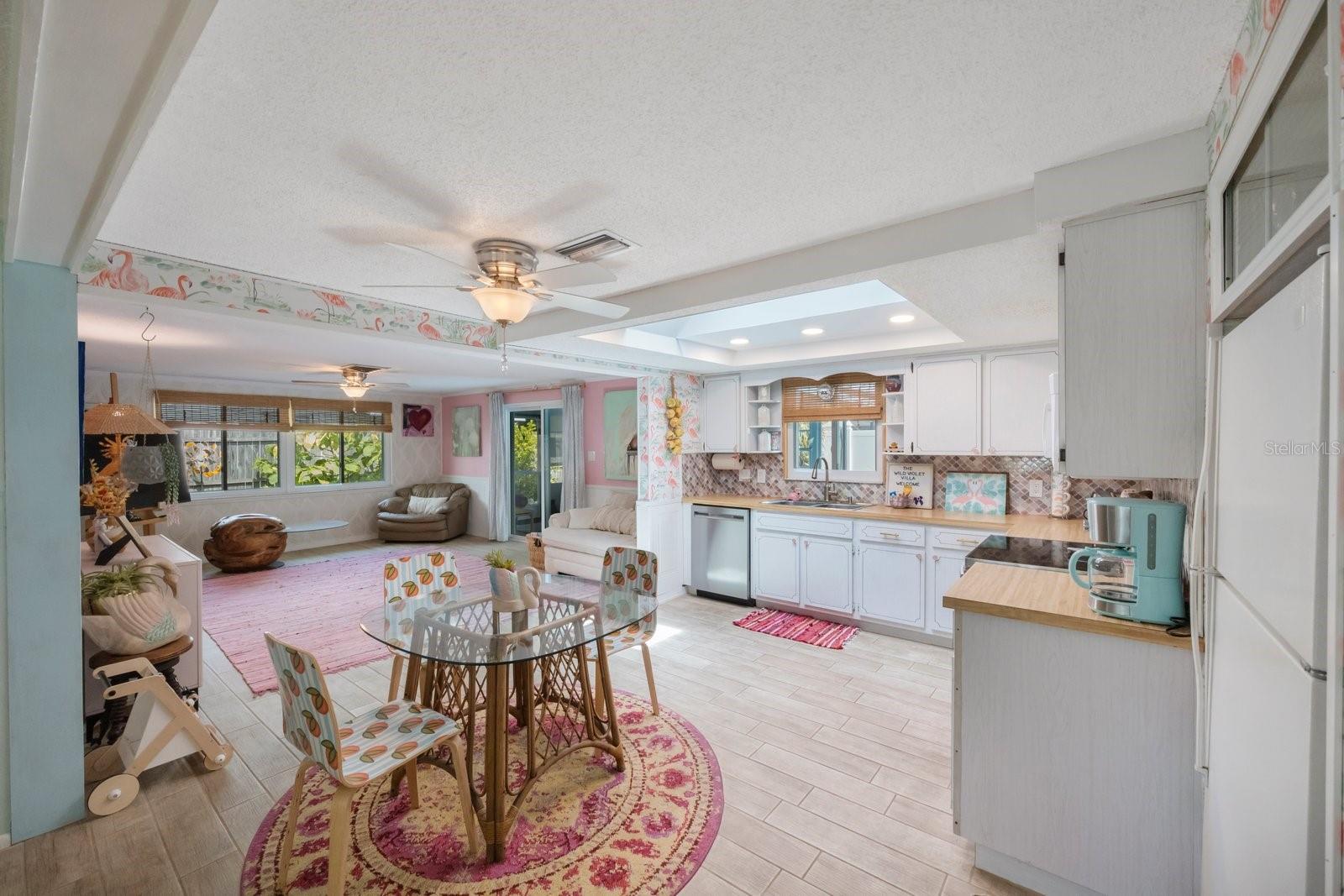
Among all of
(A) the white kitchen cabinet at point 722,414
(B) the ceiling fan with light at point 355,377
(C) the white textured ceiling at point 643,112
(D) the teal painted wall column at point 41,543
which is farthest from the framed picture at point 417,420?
(C) the white textured ceiling at point 643,112

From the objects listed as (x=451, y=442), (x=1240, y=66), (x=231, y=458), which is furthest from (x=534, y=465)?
(x=1240, y=66)

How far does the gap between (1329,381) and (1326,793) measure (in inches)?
20.1

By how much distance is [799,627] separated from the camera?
449 centimetres

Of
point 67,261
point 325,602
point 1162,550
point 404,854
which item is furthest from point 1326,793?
point 325,602

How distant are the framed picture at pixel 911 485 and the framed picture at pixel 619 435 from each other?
3.00 meters

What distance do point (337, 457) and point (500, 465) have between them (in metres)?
2.52

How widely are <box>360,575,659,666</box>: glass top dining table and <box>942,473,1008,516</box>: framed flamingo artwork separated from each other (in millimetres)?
2879

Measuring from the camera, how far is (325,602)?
5.26 metres

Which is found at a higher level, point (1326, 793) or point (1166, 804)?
point (1326, 793)

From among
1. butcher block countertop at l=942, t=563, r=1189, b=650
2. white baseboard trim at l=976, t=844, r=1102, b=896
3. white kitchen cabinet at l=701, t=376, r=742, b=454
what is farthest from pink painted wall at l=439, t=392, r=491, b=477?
white baseboard trim at l=976, t=844, r=1102, b=896

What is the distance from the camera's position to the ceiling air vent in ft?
7.17

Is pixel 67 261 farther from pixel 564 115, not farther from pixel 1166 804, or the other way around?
pixel 1166 804

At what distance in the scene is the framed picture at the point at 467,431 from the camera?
28.2ft

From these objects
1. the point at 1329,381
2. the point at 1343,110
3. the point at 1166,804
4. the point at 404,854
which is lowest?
the point at 404,854
